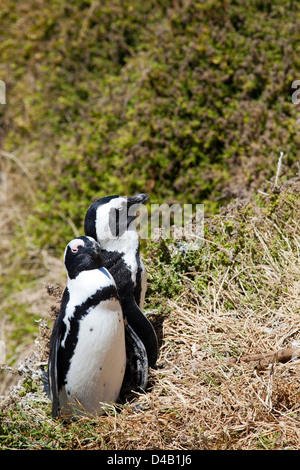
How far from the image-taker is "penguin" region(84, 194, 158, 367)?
8.34 ft

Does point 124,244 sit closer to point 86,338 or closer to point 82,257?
point 82,257

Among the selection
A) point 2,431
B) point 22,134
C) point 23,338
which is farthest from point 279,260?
point 22,134

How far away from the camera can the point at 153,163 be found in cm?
486

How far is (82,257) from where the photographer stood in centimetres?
233

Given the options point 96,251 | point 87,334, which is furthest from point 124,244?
point 87,334

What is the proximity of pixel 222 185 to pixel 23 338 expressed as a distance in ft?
7.70

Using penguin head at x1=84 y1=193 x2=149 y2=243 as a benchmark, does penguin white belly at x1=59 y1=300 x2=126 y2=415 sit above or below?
Result: below

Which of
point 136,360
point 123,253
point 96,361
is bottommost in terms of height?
point 136,360

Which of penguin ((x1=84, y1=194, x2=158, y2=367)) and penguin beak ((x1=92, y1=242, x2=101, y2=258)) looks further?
penguin ((x1=84, y1=194, x2=158, y2=367))

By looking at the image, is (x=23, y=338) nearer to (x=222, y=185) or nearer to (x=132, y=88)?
(x=222, y=185)

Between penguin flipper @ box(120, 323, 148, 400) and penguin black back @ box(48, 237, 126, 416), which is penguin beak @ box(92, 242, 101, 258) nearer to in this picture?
penguin black back @ box(48, 237, 126, 416)

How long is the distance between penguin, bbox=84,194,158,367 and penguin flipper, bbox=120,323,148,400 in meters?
0.03

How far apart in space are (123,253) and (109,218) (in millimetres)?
200

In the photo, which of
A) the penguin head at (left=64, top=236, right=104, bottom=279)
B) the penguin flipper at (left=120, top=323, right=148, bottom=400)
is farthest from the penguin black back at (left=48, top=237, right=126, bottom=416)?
the penguin flipper at (left=120, top=323, right=148, bottom=400)
